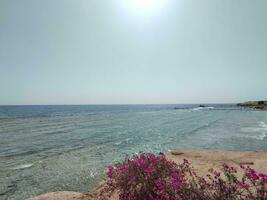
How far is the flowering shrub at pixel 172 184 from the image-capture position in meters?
4.30

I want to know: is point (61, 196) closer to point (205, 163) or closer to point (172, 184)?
point (172, 184)

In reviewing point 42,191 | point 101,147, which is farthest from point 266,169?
point 101,147

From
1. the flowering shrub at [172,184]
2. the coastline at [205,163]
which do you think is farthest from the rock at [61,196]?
the flowering shrub at [172,184]

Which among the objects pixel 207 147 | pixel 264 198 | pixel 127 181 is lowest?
pixel 207 147

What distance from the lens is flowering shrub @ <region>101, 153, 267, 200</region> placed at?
14.1ft

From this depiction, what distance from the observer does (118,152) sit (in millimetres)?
15781

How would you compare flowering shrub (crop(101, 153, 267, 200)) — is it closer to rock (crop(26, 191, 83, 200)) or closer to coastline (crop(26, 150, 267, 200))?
coastline (crop(26, 150, 267, 200))

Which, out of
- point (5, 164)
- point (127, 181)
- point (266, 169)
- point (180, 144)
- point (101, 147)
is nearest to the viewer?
point (127, 181)

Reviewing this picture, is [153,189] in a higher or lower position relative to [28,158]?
higher

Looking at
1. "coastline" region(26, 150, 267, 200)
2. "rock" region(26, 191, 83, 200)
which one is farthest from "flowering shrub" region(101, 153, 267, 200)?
"rock" region(26, 191, 83, 200)

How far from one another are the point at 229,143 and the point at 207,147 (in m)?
3.08

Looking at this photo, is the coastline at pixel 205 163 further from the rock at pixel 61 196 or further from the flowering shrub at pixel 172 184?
the flowering shrub at pixel 172 184

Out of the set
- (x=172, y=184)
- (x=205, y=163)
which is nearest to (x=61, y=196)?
(x=172, y=184)

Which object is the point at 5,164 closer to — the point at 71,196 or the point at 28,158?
the point at 28,158
